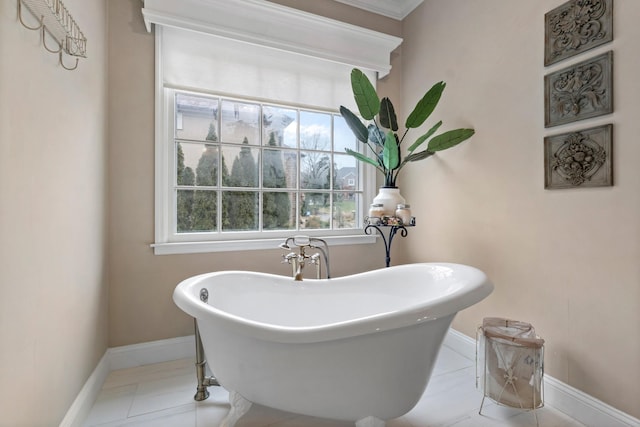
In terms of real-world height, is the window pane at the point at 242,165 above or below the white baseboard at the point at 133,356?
above

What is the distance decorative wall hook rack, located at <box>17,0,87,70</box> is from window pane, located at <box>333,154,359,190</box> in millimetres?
1700

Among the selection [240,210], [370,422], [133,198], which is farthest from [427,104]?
[133,198]

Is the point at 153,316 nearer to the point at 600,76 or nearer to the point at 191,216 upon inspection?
the point at 191,216

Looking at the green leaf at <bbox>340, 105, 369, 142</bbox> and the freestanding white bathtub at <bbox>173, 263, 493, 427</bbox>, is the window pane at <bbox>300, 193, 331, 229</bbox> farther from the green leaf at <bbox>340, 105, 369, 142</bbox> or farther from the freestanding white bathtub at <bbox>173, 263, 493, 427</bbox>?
the freestanding white bathtub at <bbox>173, 263, 493, 427</bbox>

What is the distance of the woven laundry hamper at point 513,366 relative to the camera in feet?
4.58

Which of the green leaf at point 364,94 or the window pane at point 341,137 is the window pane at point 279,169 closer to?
the window pane at point 341,137

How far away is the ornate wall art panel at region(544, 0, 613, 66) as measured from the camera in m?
1.33

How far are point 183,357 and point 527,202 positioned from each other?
89.3 inches

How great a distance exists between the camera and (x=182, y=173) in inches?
78.4

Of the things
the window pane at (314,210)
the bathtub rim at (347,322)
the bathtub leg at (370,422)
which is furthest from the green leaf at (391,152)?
the bathtub leg at (370,422)

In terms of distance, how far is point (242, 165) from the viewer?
2145 mm

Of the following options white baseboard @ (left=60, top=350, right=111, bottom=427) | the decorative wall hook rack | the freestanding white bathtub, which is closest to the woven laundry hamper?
the freestanding white bathtub

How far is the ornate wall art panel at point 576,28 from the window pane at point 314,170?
1478 millimetres

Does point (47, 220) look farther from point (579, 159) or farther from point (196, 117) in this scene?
point (579, 159)
